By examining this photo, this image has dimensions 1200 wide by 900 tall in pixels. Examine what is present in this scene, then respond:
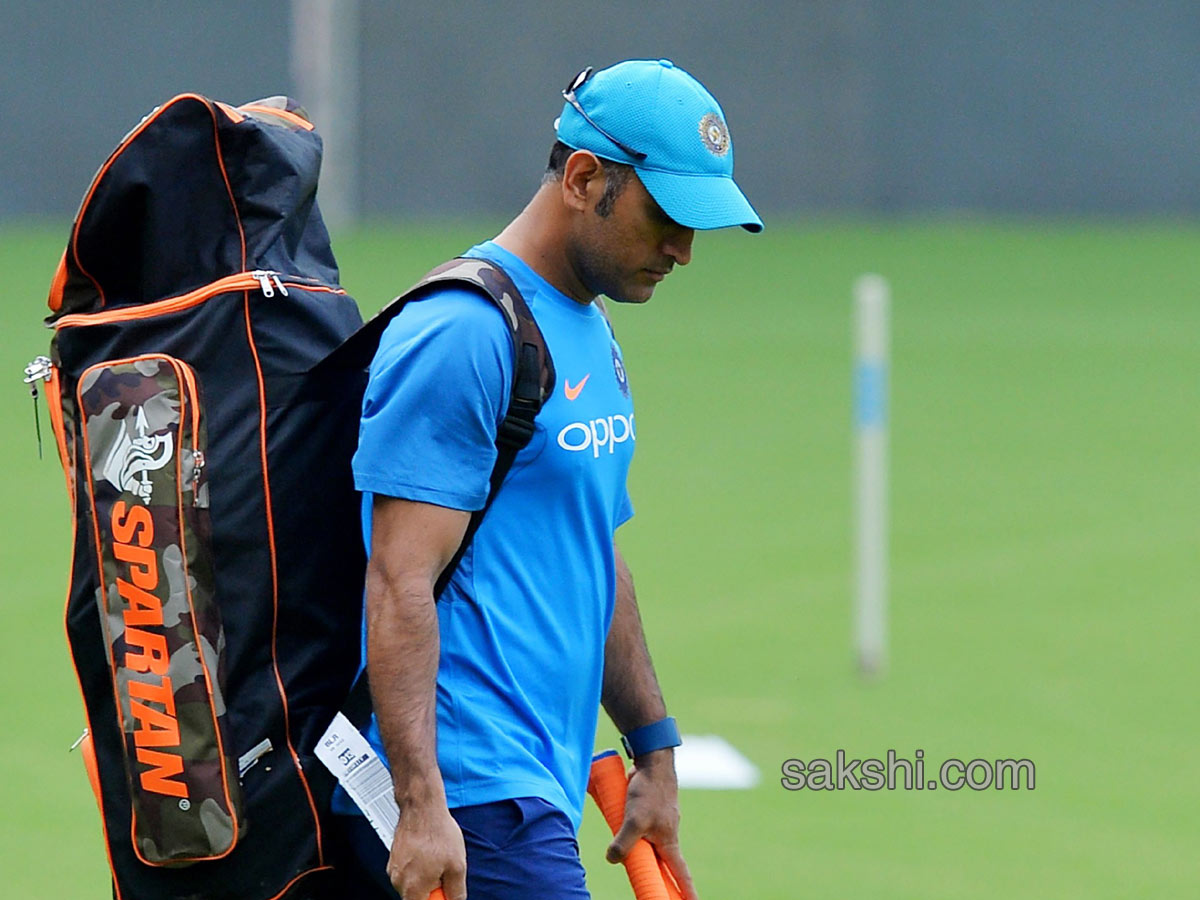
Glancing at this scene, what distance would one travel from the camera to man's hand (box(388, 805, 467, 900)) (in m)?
2.93

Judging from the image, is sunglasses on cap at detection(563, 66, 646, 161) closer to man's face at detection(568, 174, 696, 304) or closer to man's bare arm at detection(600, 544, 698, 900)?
man's face at detection(568, 174, 696, 304)

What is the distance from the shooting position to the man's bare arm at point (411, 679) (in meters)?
2.94

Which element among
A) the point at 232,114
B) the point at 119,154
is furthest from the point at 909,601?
the point at 119,154

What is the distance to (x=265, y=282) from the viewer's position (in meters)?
2.98

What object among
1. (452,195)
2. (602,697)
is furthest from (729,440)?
(452,195)

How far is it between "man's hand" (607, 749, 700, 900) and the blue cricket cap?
107 centimetres

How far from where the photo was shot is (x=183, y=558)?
9.63 ft

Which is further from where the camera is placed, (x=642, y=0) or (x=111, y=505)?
(x=642, y=0)

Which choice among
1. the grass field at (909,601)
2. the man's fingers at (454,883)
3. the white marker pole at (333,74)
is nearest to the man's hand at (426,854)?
the man's fingers at (454,883)

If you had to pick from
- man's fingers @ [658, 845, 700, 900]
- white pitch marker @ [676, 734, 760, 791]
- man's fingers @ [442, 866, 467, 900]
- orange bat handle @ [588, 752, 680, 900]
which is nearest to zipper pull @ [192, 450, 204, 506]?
man's fingers @ [442, 866, 467, 900]

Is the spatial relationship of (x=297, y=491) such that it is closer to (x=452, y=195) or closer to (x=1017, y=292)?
(x=1017, y=292)

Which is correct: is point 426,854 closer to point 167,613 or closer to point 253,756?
point 253,756

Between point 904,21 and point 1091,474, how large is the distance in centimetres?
1882

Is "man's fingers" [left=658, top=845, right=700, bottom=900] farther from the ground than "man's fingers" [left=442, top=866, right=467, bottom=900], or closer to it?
closer to it
